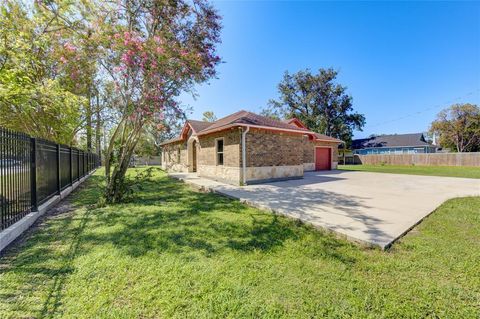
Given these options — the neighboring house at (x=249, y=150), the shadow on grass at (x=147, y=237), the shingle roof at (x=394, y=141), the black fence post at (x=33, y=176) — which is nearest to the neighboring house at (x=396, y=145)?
the shingle roof at (x=394, y=141)

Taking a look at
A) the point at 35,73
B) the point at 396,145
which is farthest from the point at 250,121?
the point at 396,145

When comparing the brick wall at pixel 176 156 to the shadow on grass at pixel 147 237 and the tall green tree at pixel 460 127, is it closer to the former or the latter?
the shadow on grass at pixel 147 237

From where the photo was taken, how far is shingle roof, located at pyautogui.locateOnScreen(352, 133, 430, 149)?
117ft

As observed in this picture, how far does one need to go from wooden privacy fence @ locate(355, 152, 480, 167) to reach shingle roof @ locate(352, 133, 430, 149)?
10996 millimetres

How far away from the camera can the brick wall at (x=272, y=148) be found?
10365mm

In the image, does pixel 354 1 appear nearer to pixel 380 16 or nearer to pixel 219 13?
pixel 380 16

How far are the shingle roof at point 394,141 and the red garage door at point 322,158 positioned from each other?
1007 inches

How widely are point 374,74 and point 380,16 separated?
10.8m

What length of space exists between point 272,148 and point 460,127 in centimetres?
3719

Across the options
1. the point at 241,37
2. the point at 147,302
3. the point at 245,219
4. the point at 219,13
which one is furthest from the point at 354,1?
the point at 147,302

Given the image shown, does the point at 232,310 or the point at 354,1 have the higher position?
the point at 354,1

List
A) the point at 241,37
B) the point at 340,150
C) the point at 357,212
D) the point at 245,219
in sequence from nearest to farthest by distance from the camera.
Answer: the point at 245,219, the point at 357,212, the point at 241,37, the point at 340,150

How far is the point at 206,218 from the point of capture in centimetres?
517

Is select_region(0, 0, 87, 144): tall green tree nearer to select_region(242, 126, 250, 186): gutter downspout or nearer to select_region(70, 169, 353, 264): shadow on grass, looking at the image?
select_region(70, 169, 353, 264): shadow on grass
